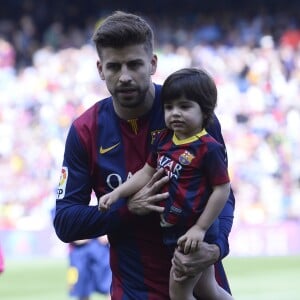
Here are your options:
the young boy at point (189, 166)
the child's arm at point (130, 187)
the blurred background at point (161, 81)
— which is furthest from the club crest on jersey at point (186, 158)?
the blurred background at point (161, 81)

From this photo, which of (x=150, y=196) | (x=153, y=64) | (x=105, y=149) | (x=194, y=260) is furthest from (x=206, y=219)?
(x=153, y=64)

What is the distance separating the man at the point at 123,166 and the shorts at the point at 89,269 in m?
6.67

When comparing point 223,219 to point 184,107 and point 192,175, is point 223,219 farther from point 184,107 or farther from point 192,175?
point 184,107

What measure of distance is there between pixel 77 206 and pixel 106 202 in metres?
0.22

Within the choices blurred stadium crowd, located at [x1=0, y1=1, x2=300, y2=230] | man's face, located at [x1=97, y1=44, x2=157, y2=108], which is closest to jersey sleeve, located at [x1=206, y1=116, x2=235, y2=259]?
man's face, located at [x1=97, y1=44, x2=157, y2=108]

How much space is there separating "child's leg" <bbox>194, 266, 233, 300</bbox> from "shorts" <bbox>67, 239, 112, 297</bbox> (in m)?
6.89

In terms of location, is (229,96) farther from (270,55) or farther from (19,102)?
(19,102)

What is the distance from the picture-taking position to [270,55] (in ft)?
71.9

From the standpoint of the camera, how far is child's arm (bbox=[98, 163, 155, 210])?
461cm

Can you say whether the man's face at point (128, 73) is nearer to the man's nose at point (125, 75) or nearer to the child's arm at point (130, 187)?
the man's nose at point (125, 75)

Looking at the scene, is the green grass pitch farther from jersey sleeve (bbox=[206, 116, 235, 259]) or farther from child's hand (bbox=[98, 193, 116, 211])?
child's hand (bbox=[98, 193, 116, 211])

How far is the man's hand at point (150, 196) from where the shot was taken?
4.49m

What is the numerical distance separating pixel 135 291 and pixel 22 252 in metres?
14.3

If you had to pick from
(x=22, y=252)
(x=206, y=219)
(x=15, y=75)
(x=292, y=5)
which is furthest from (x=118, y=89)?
(x=292, y=5)
